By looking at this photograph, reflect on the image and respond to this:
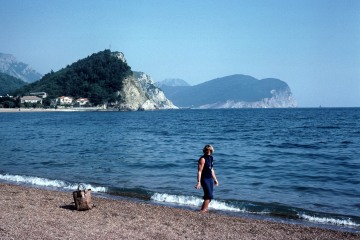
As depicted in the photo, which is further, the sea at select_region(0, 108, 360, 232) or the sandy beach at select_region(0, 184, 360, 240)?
the sea at select_region(0, 108, 360, 232)

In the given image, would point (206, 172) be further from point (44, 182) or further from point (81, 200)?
point (44, 182)

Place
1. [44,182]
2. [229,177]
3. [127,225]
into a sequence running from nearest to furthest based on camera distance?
[127,225] → [44,182] → [229,177]

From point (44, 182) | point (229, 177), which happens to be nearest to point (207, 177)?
point (229, 177)

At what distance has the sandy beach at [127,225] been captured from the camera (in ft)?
30.3

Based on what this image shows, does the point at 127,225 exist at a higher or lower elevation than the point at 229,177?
higher

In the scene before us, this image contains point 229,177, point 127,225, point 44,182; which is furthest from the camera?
point 229,177

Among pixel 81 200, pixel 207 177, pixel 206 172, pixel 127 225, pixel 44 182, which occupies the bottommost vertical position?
pixel 44 182

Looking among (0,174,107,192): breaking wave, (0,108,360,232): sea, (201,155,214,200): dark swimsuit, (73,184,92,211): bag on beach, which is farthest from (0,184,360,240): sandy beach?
(0,174,107,192): breaking wave

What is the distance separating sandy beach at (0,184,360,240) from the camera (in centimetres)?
925

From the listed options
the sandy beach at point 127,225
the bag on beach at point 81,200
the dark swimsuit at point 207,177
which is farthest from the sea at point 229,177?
the bag on beach at point 81,200

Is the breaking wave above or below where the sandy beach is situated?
below

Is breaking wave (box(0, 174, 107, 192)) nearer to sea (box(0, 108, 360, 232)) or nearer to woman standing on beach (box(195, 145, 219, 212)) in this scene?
sea (box(0, 108, 360, 232))

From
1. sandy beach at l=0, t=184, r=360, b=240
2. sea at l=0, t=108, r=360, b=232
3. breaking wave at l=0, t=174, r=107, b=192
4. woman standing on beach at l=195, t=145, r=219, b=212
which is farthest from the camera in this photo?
breaking wave at l=0, t=174, r=107, b=192

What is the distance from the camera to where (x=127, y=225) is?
403 inches
